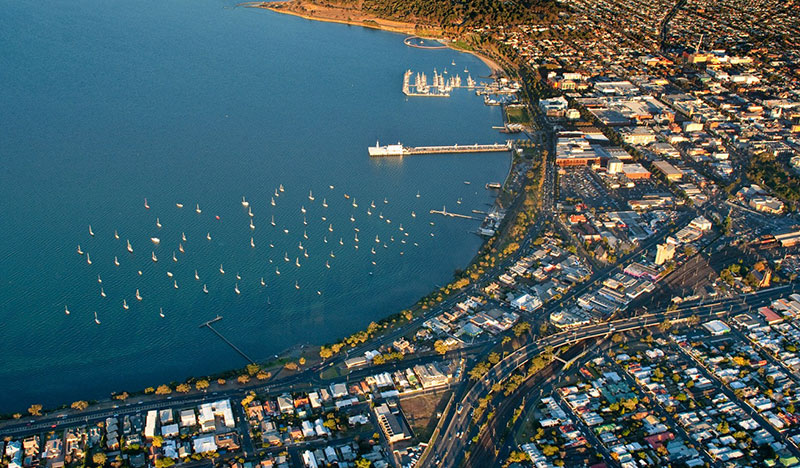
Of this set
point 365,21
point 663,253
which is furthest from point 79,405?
point 365,21

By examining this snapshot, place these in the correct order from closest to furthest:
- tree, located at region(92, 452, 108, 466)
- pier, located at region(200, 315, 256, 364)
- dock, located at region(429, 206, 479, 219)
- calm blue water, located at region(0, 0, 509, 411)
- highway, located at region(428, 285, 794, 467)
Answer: tree, located at region(92, 452, 108, 466) → highway, located at region(428, 285, 794, 467) → pier, located at region(200, 315, 256, 364) → calm blue water, located at region(0, 0, 509, 411) → dock, located at region(429, 206, 479, 219)

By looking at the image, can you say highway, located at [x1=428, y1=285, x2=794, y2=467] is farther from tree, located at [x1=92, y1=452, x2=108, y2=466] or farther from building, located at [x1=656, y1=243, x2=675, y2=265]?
tree, located at [x1=92, y1=452, x2=108, y2=466]

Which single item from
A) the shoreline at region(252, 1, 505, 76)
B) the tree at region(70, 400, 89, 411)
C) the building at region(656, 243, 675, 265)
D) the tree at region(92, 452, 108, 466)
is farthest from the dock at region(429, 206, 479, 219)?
the shoreline at region(252, 1, 505, 76)

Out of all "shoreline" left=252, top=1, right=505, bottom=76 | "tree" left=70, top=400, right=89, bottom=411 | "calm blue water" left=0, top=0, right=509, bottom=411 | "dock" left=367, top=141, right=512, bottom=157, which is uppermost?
"shoreline" left=252, top=1, right=505, bottom=76

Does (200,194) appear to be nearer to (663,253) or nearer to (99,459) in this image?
(99,459)

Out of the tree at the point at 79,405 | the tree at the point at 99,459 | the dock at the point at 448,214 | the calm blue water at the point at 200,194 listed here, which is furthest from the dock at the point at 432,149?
the tree at the point at 99,459

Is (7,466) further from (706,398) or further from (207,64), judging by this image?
(207,64)
